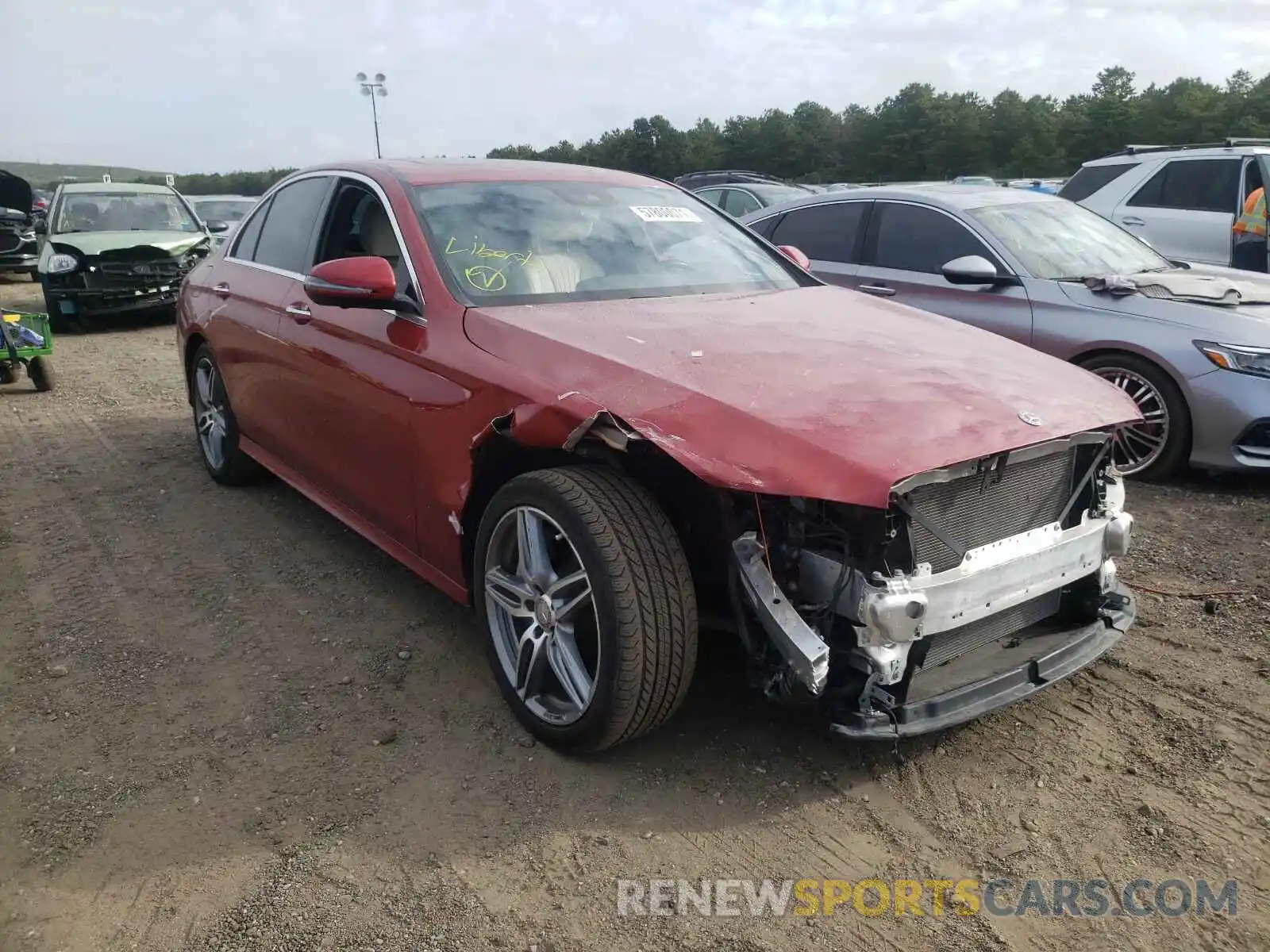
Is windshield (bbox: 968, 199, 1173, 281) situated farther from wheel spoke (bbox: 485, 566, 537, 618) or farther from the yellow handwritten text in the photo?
wheel spoke (bbox: 485, 566, 537, 618)

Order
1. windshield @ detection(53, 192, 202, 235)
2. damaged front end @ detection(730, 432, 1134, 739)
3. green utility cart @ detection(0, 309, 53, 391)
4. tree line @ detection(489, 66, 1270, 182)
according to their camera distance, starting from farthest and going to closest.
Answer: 1. tree line @ detection(489, 66, 1270, 182)
2. windshield @ detection(53, 192, 202, 235)
3. green utility cart @ detection(0, 309, 53, 391)
4. damaged front end @ detection(730, 432, 1134, 739)

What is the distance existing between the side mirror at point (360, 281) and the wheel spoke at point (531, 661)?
125 centimetres

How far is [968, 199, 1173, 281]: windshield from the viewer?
5.73 meters

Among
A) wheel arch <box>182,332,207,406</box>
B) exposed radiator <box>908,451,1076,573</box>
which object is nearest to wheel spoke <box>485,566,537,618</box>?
exposed radiator <box>908,451,1076,573</box>

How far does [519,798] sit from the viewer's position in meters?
2.67

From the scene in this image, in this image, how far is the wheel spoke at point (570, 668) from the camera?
273 centimetres

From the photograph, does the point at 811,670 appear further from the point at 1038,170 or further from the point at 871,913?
the point at 1038,170

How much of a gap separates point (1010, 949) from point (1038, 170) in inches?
1993

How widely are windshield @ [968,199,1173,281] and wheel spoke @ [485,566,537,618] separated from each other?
13.5 feet

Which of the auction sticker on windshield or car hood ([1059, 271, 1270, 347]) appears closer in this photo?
the auction sticker on windshield

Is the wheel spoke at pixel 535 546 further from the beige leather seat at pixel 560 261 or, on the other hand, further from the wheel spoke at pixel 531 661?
the beige leather seat at pixel 560 261

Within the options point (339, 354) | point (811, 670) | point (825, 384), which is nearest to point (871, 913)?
point (811, 670)

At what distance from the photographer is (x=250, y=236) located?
500 cm

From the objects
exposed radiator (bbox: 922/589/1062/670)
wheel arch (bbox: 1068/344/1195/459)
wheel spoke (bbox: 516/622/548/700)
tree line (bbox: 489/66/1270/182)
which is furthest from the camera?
tree line (bbox: 489/66/1270/182)
